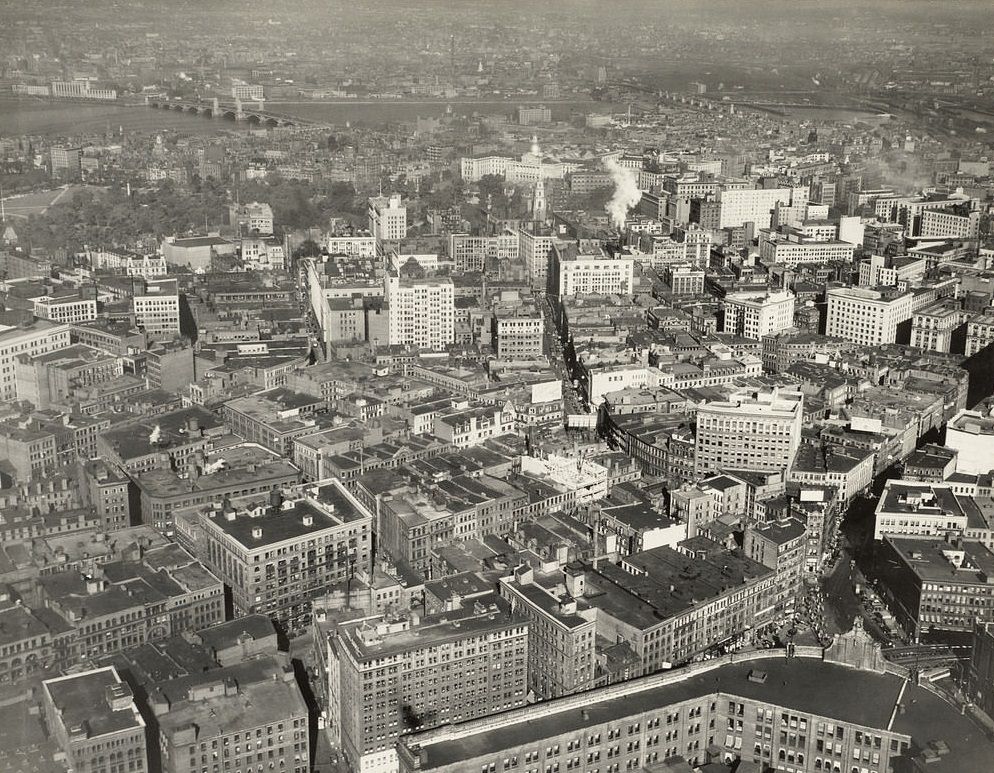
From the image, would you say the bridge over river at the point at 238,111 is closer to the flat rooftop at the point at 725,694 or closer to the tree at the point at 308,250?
the tree at the point at 308,250

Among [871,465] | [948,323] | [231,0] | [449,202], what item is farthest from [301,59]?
[871,465]

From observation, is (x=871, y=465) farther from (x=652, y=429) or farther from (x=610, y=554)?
(x=610, y=554)

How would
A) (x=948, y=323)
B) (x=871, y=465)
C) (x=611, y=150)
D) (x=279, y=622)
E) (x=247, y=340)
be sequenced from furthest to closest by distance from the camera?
(x=611, y=150), (x=948, y=323), (x=247, y=340), (x=871, y=465), (x=279, y=622)

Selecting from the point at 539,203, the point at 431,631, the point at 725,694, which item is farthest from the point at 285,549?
the point at 539,203

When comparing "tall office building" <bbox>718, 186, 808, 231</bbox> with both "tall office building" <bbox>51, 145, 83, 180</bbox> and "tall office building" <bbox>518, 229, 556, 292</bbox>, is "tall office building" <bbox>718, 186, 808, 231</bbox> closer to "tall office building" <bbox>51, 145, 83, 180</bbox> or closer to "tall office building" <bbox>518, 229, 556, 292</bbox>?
"tall office building" <bbox>518, 229, 556, 292</bbox>

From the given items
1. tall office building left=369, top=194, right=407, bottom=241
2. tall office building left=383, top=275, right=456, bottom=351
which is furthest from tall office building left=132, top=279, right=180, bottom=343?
tall office building left=369, top=194, right=407, bottom=241

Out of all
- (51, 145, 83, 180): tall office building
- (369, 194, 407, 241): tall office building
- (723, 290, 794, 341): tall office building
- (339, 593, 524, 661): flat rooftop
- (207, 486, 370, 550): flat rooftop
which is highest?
(51, 145, 83, 180): tall office building

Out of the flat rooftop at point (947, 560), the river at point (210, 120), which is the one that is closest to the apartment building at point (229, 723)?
the flat rooftop at point (947, 560)
